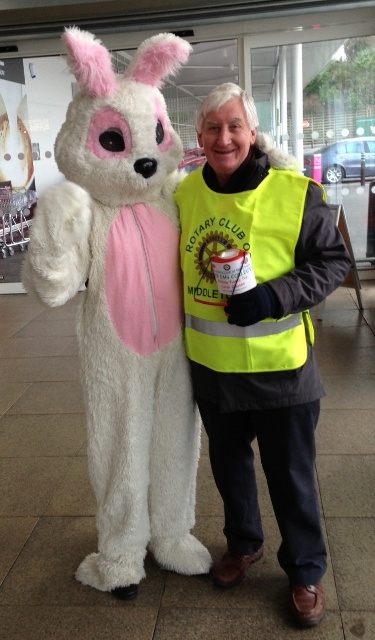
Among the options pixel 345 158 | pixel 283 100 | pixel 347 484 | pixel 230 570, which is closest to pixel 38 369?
pixel 347 484

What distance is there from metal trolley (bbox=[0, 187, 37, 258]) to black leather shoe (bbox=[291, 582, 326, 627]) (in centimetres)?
684

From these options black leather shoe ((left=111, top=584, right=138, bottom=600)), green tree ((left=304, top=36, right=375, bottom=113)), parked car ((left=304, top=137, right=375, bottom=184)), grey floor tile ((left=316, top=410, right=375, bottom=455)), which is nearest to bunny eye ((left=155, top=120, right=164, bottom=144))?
black leather shoe ((left=111, top=584, right=138, bottom=600))

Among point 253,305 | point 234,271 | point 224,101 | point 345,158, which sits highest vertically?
point 224,101

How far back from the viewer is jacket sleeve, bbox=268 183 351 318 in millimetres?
2045

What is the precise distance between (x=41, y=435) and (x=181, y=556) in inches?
66.7

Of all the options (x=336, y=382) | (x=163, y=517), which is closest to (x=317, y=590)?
(x=163, y=517)

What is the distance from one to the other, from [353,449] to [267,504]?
742mm

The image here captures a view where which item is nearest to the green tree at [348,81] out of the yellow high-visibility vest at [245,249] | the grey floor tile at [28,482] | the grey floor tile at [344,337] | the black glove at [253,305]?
the grey floor tile at [344,337]

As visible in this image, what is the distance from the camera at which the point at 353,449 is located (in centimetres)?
357

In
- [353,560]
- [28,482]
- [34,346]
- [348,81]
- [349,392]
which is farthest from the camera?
[348,81]

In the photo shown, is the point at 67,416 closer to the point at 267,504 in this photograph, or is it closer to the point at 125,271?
the point at 267,504

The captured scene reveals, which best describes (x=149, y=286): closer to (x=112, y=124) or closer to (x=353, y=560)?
(x=112, y=124)

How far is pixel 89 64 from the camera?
2.15 m

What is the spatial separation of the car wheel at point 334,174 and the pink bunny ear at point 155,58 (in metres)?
5.94
